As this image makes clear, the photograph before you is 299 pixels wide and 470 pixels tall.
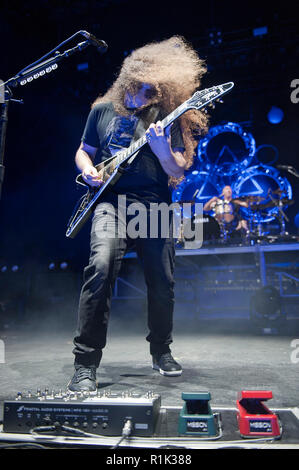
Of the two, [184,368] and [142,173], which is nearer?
[142,173]

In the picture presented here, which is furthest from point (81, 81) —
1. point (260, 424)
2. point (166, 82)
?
point (260, 424)

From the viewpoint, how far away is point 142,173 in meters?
2.15

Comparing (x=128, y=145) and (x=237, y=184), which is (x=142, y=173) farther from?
(x=237, y=184)

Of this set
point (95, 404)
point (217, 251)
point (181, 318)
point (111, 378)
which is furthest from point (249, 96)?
point (95, 404)

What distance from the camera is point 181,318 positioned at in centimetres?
700

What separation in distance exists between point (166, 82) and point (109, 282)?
1322mm

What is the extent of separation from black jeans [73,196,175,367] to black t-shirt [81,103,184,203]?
0.18 metres

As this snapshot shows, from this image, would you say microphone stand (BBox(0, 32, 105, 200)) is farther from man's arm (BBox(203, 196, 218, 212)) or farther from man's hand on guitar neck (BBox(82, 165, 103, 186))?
man's arm (BBox(203, 196, 218, 212))

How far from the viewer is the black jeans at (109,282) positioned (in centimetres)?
185

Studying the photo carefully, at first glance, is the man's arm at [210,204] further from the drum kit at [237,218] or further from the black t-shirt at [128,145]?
the black t-shirt at [128,145]

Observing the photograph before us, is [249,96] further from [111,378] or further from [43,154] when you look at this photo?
[111,378]

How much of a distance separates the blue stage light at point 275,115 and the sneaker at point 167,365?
7.27 metres

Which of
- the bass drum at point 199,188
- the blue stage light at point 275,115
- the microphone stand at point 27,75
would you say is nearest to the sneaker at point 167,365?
the microphone stand at point 27,75

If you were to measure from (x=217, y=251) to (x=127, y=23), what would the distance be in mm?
5307
